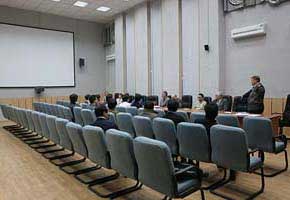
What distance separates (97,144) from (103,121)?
0.53m

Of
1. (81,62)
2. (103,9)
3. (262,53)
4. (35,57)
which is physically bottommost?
(262,53)

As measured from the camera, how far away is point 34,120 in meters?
6.08

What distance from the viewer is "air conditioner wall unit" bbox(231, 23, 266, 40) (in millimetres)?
7367

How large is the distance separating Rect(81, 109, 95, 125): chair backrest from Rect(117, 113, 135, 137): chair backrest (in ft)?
2.63

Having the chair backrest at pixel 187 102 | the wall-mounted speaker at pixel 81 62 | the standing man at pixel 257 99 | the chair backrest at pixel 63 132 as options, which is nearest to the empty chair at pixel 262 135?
the standing man at pixel 257 99

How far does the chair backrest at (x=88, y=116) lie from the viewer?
18.4 ft

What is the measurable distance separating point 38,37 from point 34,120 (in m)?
7.75

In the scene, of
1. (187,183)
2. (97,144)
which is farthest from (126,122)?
(187,183)

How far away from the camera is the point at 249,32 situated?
7.67m

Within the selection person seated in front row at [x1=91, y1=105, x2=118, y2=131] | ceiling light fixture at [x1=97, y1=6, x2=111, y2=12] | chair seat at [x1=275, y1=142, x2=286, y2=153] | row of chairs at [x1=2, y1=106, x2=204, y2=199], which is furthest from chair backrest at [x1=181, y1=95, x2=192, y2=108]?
ceiling light fixture at [x1=97, y1=6, x2=111, y2=12]

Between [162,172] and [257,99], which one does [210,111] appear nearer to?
[162,172]

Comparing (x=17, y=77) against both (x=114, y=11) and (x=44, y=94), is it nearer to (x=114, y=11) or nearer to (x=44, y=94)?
(x=44, y=94)

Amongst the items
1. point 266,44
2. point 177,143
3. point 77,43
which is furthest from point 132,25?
point 177,143

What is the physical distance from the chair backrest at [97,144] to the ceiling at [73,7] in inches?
345
